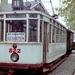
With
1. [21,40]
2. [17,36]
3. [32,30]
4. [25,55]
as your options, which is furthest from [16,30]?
[25,55]

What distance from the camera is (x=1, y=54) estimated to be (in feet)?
27.3

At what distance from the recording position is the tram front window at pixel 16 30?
8086mm

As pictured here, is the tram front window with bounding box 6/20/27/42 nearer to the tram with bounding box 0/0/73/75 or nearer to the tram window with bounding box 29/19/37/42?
the tram with bounding box 0/0/73/75

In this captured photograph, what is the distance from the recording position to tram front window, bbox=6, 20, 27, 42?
26.5ft

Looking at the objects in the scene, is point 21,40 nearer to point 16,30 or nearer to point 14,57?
point 16,30

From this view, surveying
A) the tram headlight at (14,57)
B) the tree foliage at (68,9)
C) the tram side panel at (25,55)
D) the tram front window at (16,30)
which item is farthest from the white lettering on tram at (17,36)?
the tree foliage at (68,9)

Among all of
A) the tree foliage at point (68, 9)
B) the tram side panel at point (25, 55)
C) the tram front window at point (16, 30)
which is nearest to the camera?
the tram side panel at point (25, 55)

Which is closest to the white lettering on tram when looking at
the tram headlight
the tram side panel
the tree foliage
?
the tram side panel

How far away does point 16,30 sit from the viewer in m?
8.23

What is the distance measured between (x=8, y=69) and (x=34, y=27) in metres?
1.78

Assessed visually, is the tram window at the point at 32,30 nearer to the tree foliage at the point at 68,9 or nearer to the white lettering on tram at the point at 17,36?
the white lettering on tram at the point at 17,36

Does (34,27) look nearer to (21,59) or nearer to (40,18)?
(40,18)

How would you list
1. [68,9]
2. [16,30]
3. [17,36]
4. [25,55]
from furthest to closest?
[68,9], [16,30], [17,36], [25,55]

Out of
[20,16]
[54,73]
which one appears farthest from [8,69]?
[54,73]
